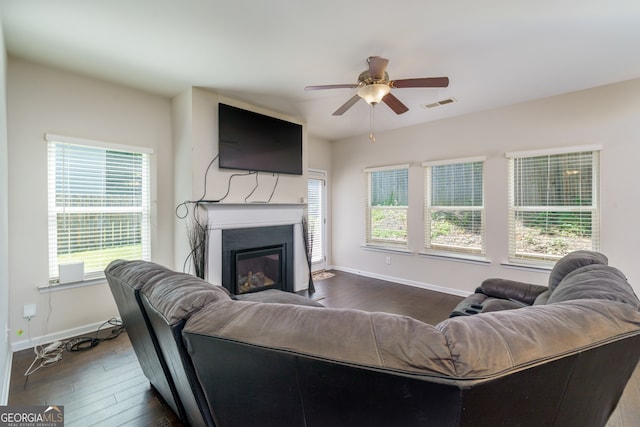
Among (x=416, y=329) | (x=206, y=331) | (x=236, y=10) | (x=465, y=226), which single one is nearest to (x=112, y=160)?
(x=236, y=10)

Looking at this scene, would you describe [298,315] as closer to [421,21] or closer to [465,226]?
[421,21]

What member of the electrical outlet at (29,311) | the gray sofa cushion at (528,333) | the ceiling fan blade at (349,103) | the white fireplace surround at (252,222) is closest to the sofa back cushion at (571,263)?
the gray sofa cushion at (528,333)

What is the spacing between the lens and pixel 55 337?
262 cm

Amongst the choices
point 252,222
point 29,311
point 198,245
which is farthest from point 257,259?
point 29,311

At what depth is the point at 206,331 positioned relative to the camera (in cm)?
88

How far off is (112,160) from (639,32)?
195 inches

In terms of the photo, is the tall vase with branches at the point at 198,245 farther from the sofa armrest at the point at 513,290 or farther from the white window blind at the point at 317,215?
the sofa armrest at the point at 513,290

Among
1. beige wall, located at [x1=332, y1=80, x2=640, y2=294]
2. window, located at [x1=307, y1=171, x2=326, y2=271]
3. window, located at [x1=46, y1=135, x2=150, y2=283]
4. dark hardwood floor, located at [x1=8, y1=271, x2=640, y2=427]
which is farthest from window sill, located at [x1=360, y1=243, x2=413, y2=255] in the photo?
window, located at [x1=46, y1=135, x2=150, y2=283]

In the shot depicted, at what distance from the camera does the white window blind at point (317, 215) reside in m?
5.29

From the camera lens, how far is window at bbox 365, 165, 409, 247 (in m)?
4.67

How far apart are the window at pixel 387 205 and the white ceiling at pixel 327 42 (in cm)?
174

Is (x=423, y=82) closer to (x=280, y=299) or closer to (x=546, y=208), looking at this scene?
(x=280, y=299)

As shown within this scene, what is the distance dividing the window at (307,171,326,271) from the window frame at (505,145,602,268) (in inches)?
123

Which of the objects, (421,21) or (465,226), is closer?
(421,21)
